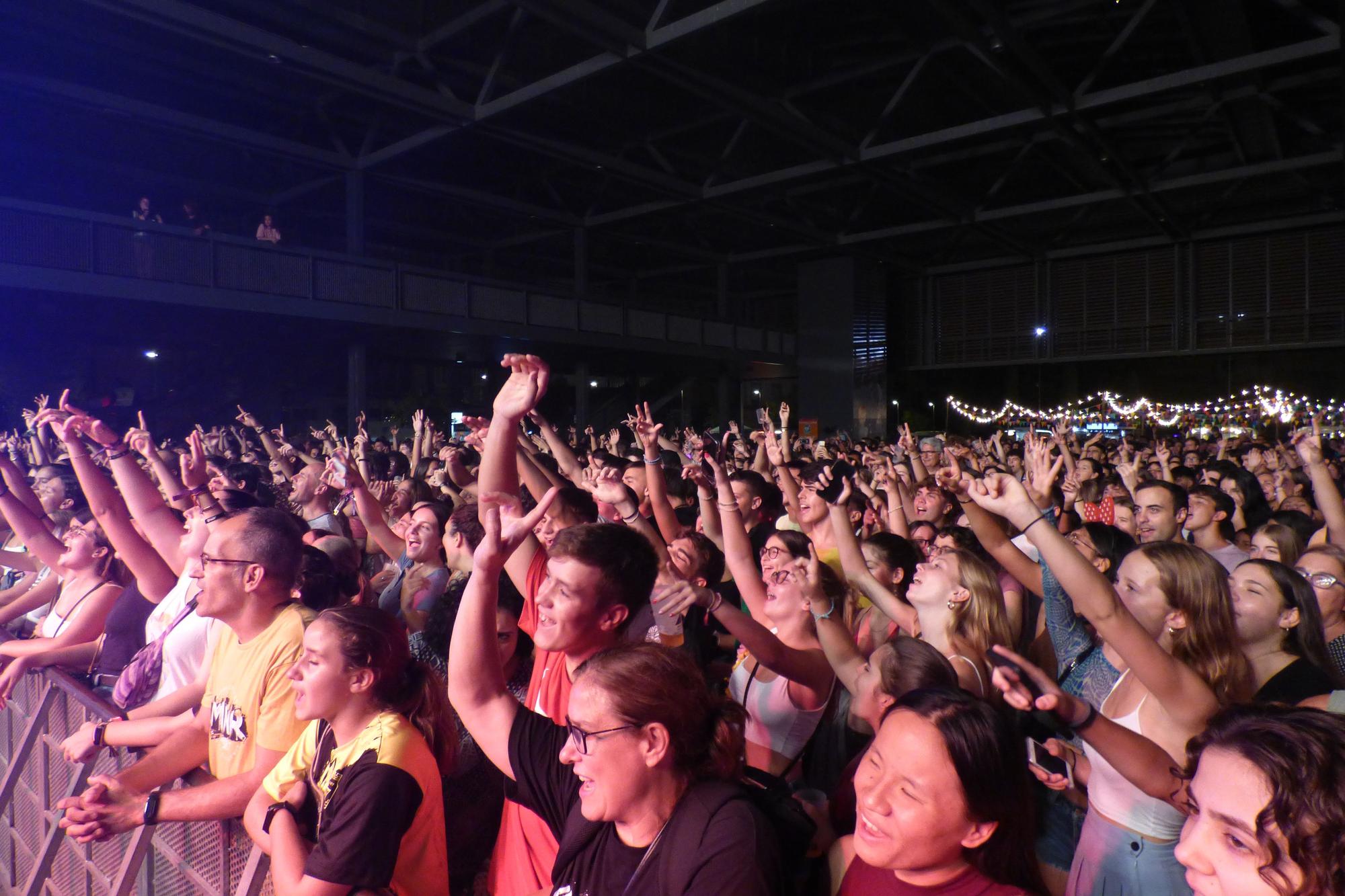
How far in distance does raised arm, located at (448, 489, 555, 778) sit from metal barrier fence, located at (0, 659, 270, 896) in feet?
2.03

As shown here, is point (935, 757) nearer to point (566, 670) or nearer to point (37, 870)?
point (566, 670)

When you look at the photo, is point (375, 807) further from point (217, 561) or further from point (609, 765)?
point (217, 561)

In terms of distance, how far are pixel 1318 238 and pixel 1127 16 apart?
12.0 m

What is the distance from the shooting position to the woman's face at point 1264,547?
3955 millimetres

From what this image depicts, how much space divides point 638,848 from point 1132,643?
1309 mm

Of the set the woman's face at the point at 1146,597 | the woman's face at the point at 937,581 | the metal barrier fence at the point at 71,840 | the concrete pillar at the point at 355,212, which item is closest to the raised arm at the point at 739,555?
the woman's face at the point at 937,581

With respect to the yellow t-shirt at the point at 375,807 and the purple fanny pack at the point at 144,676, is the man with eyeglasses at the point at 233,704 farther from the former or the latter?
the purple fanny pack at the point at 144,676

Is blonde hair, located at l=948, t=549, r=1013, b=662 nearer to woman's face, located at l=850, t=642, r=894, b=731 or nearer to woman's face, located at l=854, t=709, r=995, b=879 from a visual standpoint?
woman's face, located at l=850, t=642, r=894, b=731

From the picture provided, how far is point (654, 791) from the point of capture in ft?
5.16

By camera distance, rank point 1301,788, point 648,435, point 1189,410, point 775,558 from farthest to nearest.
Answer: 1. point 1189,410
2. point 648,435
3. point 775,558
4. point 1301,788

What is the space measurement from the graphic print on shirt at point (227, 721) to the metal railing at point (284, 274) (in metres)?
11.0

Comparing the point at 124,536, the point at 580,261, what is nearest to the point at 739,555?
the point at 124,536

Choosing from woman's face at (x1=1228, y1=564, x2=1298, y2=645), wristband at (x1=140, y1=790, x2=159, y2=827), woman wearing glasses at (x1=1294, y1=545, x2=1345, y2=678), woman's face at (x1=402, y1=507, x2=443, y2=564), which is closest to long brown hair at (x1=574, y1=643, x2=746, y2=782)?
wristband at (x1=140, y1=790, x2=159, y2=827)

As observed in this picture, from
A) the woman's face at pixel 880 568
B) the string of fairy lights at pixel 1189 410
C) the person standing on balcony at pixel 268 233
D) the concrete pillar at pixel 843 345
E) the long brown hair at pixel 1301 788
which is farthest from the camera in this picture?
the concrete pillar at pixel 843 345
